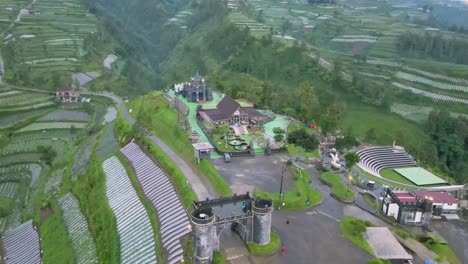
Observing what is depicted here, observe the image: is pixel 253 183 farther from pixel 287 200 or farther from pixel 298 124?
pixel 298 124

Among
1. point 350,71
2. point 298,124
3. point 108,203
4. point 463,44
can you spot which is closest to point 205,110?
point 298,124

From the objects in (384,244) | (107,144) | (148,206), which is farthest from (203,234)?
(107,144)

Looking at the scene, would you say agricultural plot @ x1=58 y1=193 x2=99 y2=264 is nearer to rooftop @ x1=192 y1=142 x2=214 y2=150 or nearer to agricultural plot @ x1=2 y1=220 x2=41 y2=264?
agricultural plot @ x1=2 y1=220 x2=41 y2=264

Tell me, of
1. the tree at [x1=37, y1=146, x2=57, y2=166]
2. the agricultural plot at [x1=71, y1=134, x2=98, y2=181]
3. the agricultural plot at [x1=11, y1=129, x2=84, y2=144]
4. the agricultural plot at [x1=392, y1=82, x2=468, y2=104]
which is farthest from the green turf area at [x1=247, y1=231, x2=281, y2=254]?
the agricultural plot at [x1=392, y1=82, x2=468, y2=104]

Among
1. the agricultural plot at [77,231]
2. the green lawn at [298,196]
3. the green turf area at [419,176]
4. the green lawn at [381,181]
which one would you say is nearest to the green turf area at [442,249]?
the green lawn at [298,196]

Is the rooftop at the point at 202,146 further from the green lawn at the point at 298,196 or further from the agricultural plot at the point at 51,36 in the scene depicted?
the agricultural plot at the point at 51,36
